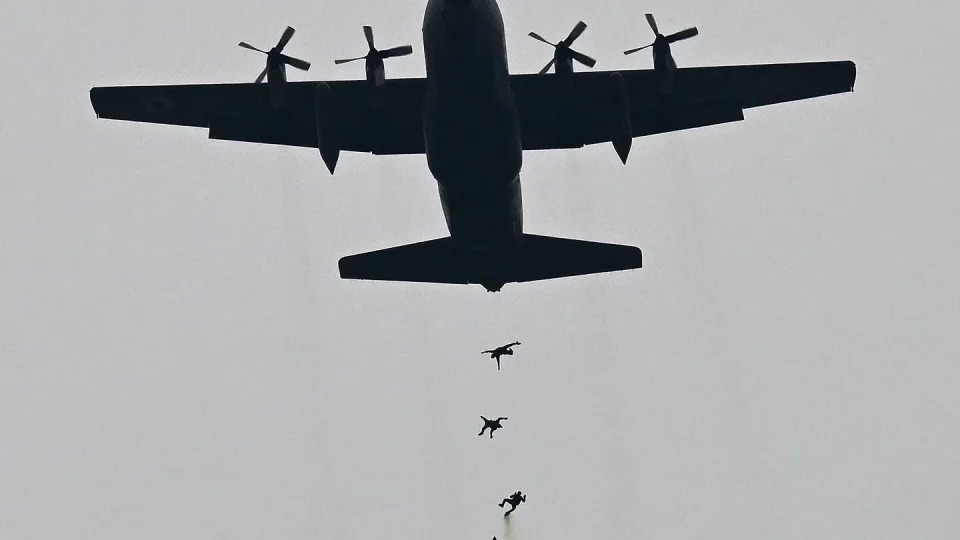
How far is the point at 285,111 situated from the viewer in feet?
133

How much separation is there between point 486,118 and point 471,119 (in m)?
0.37

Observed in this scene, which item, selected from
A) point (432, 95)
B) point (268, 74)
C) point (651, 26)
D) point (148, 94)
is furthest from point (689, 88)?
point (148, 94)

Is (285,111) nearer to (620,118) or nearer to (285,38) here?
(285,38)

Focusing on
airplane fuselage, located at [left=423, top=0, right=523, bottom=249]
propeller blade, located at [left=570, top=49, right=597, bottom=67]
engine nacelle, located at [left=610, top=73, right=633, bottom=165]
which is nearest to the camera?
airplane fuselage, located at [left=423, top=0, right=523, bottom=249]

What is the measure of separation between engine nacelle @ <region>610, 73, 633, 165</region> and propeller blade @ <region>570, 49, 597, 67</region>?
736mm

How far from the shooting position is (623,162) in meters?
39.9

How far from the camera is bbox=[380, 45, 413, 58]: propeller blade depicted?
3928cm

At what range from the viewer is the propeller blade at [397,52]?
129 ft

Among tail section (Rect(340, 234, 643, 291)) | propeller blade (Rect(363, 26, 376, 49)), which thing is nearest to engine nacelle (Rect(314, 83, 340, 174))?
propeller blade (Rect(363, 26, 376, 49))

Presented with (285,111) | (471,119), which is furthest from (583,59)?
(285,111)

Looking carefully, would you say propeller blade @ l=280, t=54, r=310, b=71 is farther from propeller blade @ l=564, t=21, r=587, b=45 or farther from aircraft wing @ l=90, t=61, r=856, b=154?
propeller blade @ l=564, t=21, r=587, b=45

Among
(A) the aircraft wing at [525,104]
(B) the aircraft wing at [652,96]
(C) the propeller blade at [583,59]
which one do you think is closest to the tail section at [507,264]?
(A) the aircraft wing at [525,104]

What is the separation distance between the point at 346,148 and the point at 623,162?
7.92 m

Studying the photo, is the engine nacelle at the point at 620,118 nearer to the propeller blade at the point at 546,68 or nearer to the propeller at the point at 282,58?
the propeller blade at the point at 546,68
